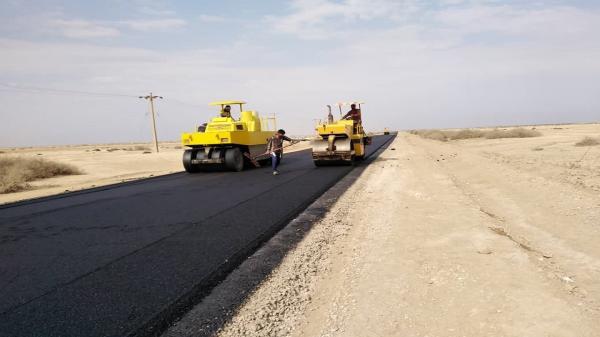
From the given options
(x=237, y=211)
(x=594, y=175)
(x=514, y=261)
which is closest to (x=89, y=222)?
(x=237, y=211)

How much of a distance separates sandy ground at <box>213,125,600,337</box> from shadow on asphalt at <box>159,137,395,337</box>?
0.12 meters

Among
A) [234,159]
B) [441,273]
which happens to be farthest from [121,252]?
[234,159]

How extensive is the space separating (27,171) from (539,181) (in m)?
20.4

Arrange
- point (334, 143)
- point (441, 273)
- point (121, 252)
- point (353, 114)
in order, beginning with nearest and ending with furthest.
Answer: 1. point (441, 273)
2. point (121, 252)
3. point (334, 143)
4. point (353, 114)

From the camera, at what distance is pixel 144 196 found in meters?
12.0

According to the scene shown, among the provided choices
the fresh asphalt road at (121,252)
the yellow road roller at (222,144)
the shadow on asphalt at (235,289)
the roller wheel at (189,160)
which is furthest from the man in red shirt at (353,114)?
the shadow on asphalt at (235,289)

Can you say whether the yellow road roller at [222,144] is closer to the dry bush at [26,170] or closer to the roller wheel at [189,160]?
the roller wheel at [189,160]

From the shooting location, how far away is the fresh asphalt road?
13.5 ft

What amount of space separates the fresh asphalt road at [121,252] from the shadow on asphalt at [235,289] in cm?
12

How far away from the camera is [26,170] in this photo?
20812mm

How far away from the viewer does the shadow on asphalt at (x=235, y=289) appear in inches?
152

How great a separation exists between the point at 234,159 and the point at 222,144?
77cm

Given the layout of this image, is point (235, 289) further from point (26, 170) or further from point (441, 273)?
point (26, 170)

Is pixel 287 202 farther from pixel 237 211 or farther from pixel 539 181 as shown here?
pixel 539 181
